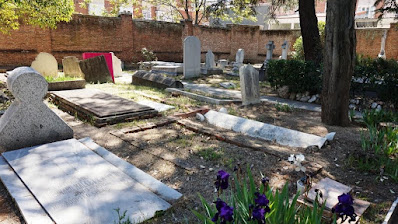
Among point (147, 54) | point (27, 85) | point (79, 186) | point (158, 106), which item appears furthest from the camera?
point (147, 54)

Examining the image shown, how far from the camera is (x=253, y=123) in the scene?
5.11 metres

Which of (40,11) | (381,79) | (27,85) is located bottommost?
(381,79)

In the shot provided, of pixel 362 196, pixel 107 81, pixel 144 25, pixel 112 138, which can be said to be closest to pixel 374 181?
pixel 362 196

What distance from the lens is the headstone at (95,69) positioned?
32.7 ft

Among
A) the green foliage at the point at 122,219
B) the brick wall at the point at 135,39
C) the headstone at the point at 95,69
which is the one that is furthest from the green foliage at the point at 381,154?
the brick wall at the point at 135,39

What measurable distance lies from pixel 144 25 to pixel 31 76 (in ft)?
52.1

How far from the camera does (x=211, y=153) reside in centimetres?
391

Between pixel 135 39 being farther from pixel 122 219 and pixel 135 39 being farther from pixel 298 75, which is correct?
pixel 122 219

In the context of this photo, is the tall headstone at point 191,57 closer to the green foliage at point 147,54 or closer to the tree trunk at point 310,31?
the tree trunk at point 310,31

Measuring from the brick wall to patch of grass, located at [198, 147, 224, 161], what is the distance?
14.2 meters

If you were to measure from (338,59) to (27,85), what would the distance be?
4.95 meters

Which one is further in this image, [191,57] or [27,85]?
[191,57]

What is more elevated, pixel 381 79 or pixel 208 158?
pixel 381 79

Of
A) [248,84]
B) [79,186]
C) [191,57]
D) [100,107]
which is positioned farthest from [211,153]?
[191,57]
